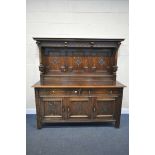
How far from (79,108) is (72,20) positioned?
2043 millimetres

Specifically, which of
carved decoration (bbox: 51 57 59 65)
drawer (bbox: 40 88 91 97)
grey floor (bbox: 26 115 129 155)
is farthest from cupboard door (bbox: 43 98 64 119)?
carved decoration (bbox: 51 57 59 65)

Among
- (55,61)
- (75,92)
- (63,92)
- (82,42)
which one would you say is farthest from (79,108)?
(82,42)

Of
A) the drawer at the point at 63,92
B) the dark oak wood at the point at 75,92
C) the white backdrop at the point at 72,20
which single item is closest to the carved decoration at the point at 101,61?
the dark oak wood at the point at 75,92

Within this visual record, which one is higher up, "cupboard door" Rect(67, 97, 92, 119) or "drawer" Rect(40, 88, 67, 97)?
"drawer" Rect(40, 88, 67, 97)

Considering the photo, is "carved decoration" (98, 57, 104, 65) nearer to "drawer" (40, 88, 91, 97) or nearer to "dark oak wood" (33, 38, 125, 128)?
"dark oak wood" (33, 38, 125, 128)

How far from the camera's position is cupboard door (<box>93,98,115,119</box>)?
10.3 ft

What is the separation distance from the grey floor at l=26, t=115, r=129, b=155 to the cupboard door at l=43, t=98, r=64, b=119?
0.97ft

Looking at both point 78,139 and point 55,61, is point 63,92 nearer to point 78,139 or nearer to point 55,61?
point 55,61

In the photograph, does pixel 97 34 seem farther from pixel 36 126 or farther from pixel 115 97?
pixel 36 126

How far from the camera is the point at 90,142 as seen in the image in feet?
8.79

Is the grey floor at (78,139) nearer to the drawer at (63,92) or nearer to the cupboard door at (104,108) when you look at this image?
the cupboard door at (104,108)

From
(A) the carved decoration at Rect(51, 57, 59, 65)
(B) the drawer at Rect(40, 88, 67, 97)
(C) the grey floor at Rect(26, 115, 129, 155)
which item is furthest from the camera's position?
(A) the carved decoration at Rect(51, 57, 59, 65)
